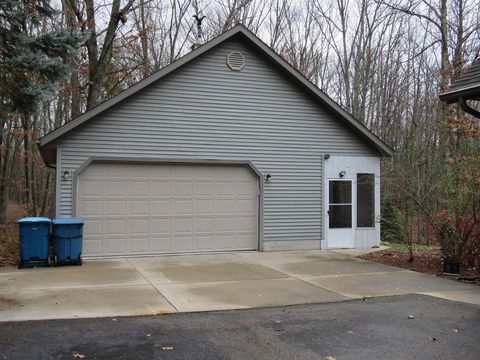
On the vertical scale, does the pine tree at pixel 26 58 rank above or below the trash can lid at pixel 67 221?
above

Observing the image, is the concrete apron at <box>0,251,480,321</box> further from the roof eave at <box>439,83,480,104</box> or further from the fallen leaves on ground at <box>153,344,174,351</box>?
the roof eave at <box>439,83,480,104</box>

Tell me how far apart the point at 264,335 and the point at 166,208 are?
23.1 ft

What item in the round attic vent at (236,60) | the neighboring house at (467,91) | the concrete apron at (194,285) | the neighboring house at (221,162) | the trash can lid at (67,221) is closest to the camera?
the concrete apron at (194,285)

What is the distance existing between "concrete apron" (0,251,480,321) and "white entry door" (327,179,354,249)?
1942 mm

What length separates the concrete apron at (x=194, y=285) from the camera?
7250mm

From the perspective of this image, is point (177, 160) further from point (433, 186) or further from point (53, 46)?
point (433, 186)

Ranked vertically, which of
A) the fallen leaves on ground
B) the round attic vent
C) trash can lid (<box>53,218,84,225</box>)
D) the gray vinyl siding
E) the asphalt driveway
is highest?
the round attic vent

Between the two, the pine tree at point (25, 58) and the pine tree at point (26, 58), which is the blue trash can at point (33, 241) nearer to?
the pine tree at point (26, 58)

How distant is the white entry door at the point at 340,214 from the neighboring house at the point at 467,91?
17.6 feet

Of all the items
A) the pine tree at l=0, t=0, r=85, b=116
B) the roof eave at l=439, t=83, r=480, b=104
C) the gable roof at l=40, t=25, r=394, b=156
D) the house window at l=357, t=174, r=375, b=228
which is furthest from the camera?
the house window at l=357, t=174, r=375, b=228

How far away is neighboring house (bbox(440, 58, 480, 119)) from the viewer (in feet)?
27.3

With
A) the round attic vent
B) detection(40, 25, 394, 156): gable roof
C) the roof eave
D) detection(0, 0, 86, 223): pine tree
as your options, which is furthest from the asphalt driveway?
the round attic vent

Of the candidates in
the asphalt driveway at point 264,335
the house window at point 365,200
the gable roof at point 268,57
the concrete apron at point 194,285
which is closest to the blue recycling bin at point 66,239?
the concrete apron at point 194,285

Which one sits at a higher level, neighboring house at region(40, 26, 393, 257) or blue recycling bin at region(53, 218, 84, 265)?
neighboring house at region(40, 26, 393, 257)
